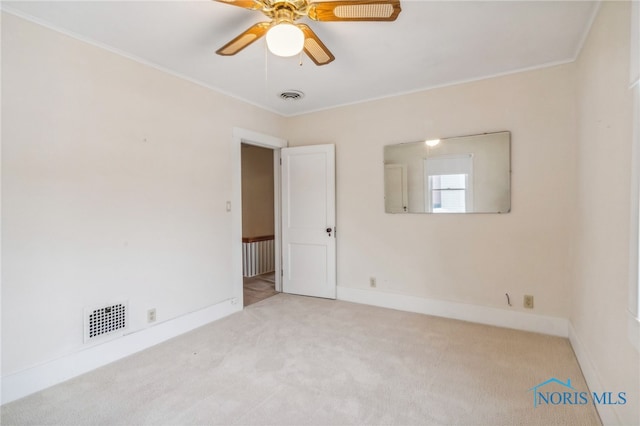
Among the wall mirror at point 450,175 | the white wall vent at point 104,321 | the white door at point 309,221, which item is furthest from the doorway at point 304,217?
the white wall vent at point 104,321

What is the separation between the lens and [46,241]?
2129 millimetres

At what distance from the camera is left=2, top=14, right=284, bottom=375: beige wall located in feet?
6.60

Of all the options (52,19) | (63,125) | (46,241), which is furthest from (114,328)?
(52,19)

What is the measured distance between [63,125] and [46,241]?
824 mm

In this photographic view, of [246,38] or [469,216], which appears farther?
[469,216]

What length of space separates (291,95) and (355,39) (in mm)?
1337

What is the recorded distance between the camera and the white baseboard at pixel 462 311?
2846 millimetres

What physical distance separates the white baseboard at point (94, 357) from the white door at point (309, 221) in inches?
50.2

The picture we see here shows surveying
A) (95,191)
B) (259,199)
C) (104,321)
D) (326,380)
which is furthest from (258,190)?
(326,380)

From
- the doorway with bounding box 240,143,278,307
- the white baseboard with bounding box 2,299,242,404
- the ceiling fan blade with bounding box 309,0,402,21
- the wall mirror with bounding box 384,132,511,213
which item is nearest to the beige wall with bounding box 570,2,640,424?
the wall mirror with bounding box 384,132,511,213

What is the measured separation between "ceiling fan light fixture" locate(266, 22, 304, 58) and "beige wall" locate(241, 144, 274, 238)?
14.3 feet

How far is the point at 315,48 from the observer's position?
80.7 inches
